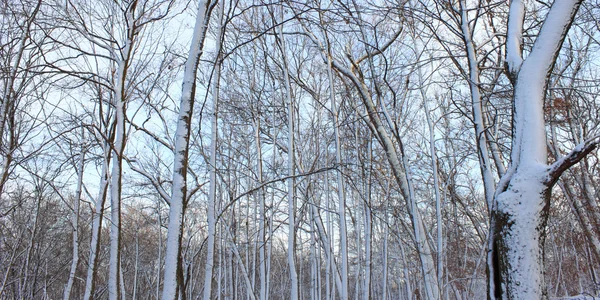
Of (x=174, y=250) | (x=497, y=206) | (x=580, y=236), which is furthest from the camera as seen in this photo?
(x=580, y=236)

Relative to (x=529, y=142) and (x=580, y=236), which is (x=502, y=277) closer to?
(x=529, y=142)

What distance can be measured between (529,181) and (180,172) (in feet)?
8.64

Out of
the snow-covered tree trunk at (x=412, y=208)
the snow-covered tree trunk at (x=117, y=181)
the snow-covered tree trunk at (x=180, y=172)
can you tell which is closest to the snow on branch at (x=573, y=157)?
the snow-covered tree trunk at (x=180, y=172)

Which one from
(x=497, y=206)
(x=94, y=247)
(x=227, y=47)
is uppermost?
(x=227, y=47)

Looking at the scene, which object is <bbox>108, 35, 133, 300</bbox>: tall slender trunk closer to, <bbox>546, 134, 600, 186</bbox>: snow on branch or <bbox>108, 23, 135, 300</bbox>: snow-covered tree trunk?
<bbox>108, 23, 135, 300</bbox>: snow-covered tree trunk

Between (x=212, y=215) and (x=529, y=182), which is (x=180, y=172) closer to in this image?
(x=212, y=215)

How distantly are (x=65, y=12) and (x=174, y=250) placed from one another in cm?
400

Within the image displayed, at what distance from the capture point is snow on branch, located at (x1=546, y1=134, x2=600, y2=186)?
87.0 inches

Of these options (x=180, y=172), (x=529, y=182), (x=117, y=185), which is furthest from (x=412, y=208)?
(x=117, y=185)

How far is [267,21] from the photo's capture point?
6562 mm

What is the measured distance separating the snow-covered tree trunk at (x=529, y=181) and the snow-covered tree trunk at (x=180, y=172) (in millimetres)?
2376

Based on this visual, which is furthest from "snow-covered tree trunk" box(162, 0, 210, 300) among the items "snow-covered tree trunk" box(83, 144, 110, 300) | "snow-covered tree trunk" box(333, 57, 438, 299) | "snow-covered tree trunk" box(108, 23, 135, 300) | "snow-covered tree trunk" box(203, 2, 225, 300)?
"snow-covered tree trunk" box(83, 144, 110, 300)

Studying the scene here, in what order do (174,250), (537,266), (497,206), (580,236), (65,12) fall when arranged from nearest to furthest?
(537,266), (497,206), (174,250), (65,12), (580,236)

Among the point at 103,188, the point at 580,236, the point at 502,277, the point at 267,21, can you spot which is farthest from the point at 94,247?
the point at 580,236
